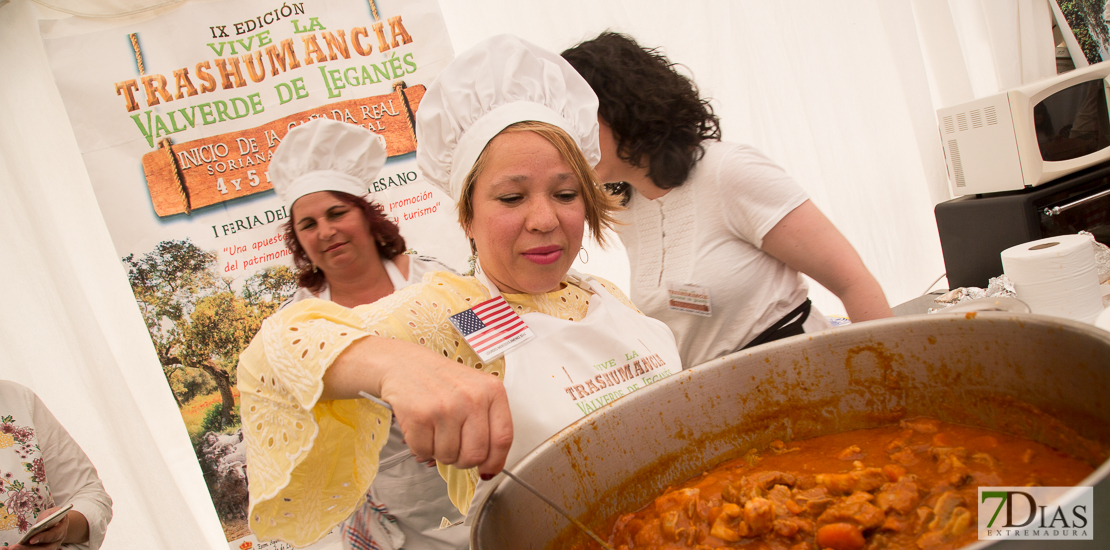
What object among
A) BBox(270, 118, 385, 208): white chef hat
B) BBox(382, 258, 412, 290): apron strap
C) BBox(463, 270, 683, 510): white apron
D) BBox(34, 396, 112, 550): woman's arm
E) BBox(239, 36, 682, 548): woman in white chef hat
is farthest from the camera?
BBox(382, 258, 412, 290): apron strap

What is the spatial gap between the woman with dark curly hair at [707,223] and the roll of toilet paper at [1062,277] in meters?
0.31

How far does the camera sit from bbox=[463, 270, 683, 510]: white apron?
40.3 inches

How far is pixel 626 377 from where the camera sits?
1.14 meters

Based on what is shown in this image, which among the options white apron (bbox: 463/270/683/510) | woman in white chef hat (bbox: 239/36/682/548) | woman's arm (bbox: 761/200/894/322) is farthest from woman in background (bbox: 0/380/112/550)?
woman's arm (bbox: 761/200/894/322)

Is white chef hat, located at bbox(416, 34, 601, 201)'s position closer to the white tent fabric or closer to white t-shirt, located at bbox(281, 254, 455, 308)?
white t-shirt, located at bbox(281, 254, 455, 308)

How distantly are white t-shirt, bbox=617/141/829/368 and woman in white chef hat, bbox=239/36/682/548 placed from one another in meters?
0.37

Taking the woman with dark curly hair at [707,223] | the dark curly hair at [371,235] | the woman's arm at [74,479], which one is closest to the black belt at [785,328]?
the woman with dark curly hair at [707,223]

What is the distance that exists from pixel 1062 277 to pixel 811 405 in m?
0.95

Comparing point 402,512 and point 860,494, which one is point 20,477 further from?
point 860,494

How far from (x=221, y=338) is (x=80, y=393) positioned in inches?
15.7

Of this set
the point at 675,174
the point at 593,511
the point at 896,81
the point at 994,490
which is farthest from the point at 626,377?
the point at 896,81

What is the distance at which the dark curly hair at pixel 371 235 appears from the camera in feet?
5.33

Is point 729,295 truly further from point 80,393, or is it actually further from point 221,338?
point 80,393

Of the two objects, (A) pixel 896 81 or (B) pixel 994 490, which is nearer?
(B) pixel 994 490
